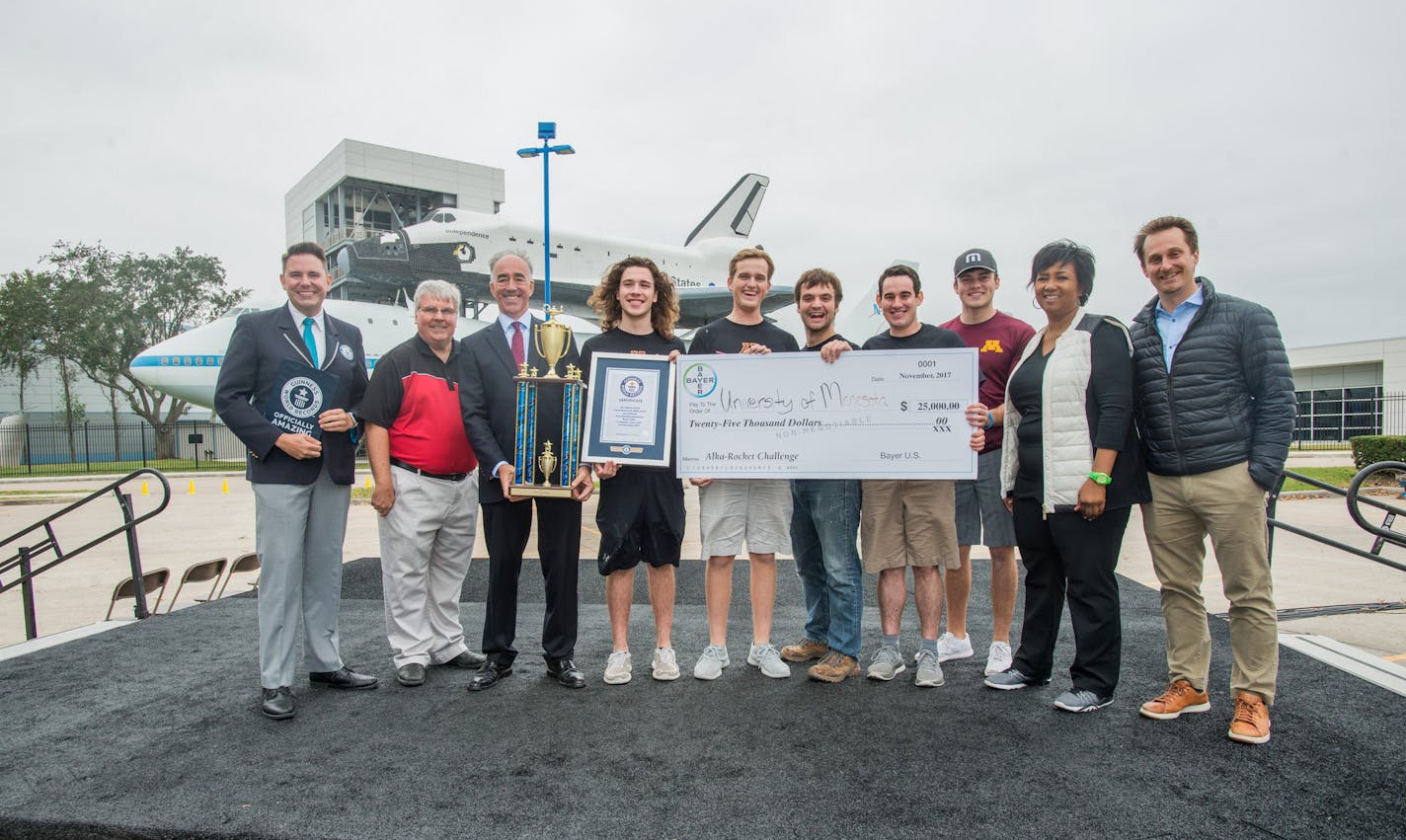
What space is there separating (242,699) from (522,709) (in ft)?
4.42

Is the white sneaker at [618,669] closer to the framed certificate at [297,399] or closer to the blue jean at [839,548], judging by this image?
the blue jean at [839,548]

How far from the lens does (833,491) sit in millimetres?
3734

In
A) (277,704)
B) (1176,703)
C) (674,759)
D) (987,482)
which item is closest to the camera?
(674,759)

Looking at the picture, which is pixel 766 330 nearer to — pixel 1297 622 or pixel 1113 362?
pixel 1113 362

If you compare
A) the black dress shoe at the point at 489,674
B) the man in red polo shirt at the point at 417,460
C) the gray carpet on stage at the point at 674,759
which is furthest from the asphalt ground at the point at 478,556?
the black dress shoe at the point at 489,674

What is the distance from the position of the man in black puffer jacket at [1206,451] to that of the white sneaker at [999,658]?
659 millimetres

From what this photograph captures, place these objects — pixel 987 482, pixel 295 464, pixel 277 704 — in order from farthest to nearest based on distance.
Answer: pixel 987 482, pixel 295 464, pixel 277 704

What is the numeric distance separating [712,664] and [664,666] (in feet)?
0.76

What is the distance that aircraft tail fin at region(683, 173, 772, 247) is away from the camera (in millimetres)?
39125

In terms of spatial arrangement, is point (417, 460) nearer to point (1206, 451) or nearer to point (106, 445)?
point (1206, 451)

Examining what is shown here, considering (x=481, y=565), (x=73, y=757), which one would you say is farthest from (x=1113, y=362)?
(x=481, y=565)

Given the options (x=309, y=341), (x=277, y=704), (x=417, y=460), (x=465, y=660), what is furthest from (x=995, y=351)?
(x=277, y=704)

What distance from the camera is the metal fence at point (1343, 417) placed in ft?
116

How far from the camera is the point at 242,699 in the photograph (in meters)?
3.46
